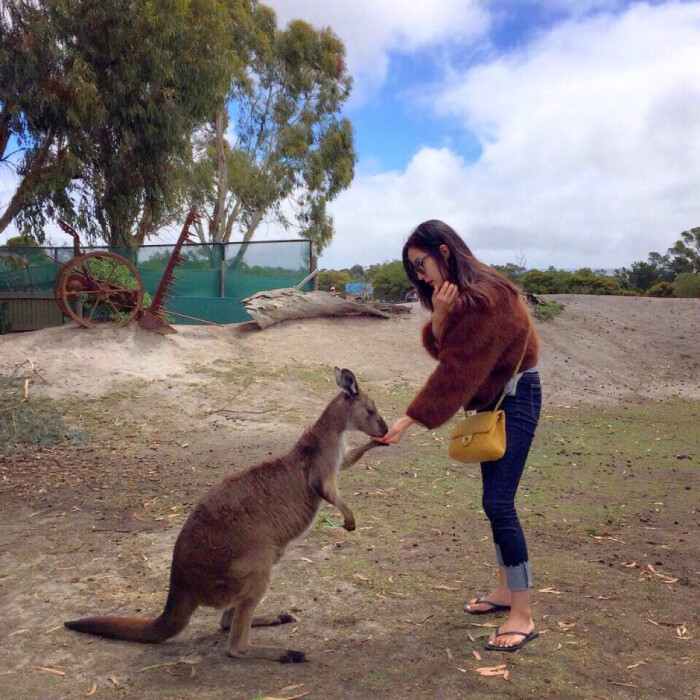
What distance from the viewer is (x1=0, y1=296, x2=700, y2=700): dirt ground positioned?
113 inches

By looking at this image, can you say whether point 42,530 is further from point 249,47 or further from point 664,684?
point 249,47

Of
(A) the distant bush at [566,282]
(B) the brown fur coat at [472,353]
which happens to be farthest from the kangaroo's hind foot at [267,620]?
(A) the distant bush at [566,282]

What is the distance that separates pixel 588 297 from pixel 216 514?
1438 centimetres

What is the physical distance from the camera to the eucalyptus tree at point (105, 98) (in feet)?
40.2

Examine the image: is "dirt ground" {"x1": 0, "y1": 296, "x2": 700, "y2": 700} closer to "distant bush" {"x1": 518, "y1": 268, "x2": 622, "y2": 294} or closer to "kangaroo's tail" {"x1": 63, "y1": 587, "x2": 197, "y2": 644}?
"kangaroo's tail" {"x1": 63, "y1": 587, "x2": 197, "y2": 644}

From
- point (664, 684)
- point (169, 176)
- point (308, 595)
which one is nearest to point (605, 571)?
point (664, 684)

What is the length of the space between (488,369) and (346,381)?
0.82 metres

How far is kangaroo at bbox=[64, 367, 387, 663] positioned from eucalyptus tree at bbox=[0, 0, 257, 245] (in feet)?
36.2

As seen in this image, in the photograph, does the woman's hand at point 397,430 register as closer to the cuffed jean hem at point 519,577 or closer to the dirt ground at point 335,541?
the cuffed jean hem at point 519,577

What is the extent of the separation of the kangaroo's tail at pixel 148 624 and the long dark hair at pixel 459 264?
5.88 feet

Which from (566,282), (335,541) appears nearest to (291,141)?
(566,282)

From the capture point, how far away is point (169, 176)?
14.0 metres

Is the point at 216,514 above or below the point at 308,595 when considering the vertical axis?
above

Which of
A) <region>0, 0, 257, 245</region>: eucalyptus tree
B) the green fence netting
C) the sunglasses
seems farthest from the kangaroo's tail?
<region>0, 0, 257, 245</region>: eucalyptus tree
